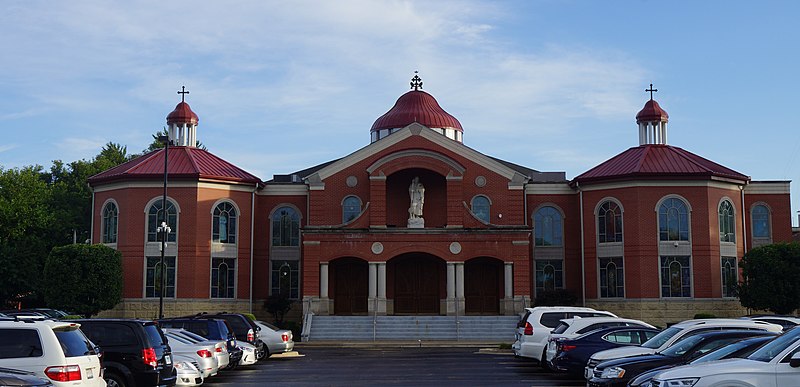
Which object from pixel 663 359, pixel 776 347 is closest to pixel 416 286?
pixel 663 359

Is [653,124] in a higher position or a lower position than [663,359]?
higher

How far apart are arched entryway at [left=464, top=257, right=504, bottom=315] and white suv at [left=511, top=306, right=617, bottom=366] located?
1876 cm

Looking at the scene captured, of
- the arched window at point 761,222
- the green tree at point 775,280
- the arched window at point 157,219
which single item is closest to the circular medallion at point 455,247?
the green tree at point 775,280

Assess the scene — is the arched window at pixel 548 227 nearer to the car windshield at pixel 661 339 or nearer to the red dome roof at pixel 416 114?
the red dome roof at pixel 416 114

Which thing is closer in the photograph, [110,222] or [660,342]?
[660,342]

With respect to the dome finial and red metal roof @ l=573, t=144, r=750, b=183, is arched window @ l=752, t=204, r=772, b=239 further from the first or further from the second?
the dome finial

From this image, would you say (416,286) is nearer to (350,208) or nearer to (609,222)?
(350,208)

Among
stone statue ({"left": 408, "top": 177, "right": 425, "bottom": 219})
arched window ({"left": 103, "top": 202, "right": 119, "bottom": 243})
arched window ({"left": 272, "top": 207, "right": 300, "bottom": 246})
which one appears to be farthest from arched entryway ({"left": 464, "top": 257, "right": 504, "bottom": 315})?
arched window ({"left": 103, "top": 202, "right": 119, "bottom": 243})

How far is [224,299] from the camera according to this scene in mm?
45625

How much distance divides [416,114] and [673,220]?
1747 cm

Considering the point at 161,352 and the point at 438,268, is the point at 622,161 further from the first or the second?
the point at 161,352

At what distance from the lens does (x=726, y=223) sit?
45094mm

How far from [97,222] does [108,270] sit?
4686mm

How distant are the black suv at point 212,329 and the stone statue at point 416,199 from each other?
20.9 m
